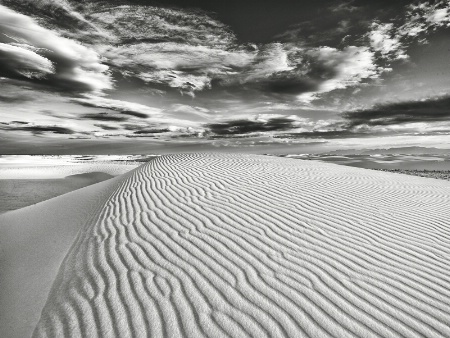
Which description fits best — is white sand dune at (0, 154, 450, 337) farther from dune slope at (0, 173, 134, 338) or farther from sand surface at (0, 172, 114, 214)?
sand surface at (0, 172, 114, 214)

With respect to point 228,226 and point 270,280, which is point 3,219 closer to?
point 228,226

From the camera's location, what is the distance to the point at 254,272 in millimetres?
3262

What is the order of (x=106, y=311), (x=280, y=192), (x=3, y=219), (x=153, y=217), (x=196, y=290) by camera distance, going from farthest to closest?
(x=3, y=219), (x=280, y=192), (x=153, y=217), (x=196, y=290), (x=106, y=311)

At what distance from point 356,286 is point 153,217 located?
11.9ft

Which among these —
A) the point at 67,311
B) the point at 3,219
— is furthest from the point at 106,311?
the point at 3,219

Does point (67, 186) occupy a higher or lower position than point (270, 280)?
lower

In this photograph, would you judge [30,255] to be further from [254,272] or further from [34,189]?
[34,189]

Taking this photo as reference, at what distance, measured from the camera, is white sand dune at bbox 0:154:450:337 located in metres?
2.52

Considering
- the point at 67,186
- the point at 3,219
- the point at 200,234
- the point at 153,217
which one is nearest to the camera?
the point at 200,234

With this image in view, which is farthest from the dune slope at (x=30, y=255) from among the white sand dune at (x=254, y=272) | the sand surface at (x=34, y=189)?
the sand surface at (x=34, y=189)

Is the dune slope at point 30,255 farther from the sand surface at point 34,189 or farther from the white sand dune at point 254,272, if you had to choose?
the sand surface at point 34,189

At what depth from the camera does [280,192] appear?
23.0 feet

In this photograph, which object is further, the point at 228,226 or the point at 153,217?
the point at 153,217

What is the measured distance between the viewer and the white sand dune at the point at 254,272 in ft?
8.26
